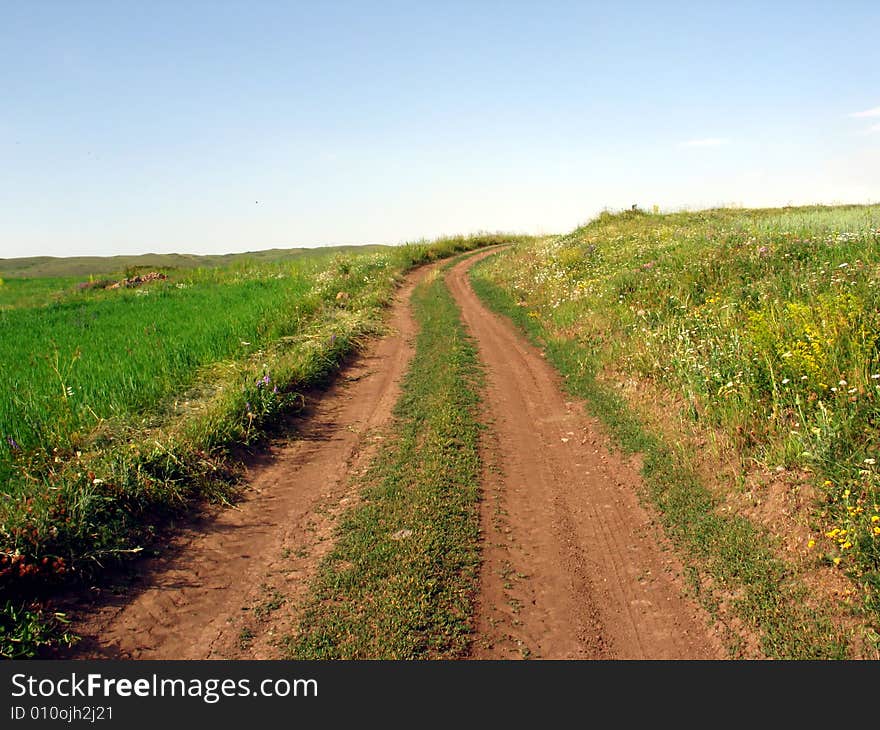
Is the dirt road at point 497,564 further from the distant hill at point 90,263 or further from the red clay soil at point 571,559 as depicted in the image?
the distant hill at point 90,263

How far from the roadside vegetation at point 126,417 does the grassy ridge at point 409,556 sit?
5.34 ft

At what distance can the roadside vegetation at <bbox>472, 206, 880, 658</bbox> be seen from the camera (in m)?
4.09

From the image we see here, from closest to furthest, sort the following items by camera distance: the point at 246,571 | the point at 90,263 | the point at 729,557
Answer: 1. the point at 729,557
2. the point at 246,571
3. the point at 90,263

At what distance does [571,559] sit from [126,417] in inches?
209

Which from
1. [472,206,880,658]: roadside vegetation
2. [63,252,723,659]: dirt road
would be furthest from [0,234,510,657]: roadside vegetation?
[472,206,880,658]: roadside vegetation

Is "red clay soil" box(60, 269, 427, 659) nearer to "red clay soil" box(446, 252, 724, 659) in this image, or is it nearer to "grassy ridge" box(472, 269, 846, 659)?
"red clay soil" box(446, 252, 724, 659)

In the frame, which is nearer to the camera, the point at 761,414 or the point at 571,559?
the point at 571,559

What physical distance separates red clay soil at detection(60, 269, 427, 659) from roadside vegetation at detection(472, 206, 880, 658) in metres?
3.06

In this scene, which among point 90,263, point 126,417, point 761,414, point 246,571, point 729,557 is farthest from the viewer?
point 90,263

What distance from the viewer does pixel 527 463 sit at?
6645 mm

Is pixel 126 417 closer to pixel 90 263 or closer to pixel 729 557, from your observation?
pixel 729 557

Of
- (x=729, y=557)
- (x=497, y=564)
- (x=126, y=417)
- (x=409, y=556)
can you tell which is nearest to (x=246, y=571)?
(x=409, y=556)

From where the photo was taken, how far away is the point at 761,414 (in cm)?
609

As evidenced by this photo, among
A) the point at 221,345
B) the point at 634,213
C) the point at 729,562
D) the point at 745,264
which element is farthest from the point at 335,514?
the point at 634,213
